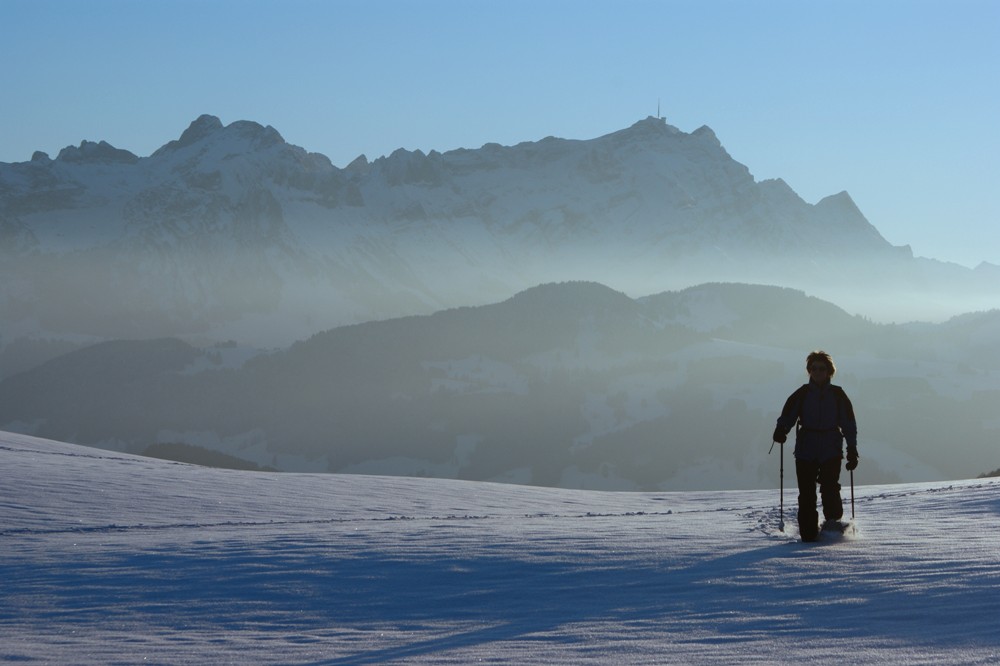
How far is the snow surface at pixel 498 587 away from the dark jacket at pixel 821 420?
1.13 meters

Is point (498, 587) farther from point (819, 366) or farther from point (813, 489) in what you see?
point (819, 366)

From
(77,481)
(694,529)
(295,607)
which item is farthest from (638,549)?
(77,481)

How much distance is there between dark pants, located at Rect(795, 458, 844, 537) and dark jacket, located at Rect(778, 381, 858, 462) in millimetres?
102

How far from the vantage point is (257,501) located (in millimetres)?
23594

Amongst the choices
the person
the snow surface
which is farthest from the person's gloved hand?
the snow surface

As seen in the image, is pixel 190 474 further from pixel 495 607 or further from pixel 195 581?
pixel 495 607

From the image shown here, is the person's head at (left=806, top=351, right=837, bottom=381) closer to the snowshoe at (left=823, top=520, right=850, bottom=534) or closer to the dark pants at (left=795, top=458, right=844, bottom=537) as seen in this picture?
the dark pants at (left=795, top=458, right=844, bottom=537)

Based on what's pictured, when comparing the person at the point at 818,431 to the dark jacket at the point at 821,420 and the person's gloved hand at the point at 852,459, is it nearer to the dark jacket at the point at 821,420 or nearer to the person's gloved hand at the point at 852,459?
the dark jacket at the point at 821,420

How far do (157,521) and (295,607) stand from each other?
7.94 metres

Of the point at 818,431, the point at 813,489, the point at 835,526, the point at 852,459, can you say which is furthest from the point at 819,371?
the point at 835,526

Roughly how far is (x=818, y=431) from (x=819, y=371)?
0.74 metres

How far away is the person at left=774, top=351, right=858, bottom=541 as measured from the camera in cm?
1532

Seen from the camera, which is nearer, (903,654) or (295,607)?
(903,654)

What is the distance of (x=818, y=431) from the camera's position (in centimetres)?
1550
